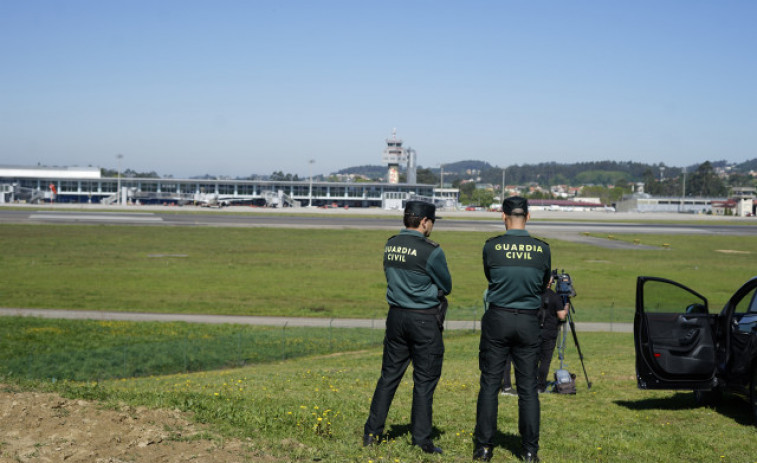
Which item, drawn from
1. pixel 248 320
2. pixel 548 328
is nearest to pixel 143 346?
pixel 248 320

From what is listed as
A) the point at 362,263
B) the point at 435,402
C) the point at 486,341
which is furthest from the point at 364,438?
the point at 362,263

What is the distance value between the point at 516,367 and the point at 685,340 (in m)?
3.35

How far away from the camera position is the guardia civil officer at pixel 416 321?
291 inches

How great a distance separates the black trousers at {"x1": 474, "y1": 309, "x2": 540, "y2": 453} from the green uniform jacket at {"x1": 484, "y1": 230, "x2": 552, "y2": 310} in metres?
0.15

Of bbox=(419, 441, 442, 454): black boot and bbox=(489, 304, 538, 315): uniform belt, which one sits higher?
bbox=(489, 304, 538, 315): uniform belt

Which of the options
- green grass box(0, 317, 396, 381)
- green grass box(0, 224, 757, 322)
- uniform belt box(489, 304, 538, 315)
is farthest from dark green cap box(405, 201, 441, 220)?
green grass box(0, 224, 757, 322)

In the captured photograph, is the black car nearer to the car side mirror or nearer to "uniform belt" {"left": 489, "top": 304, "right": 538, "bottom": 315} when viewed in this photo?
the car side mirror

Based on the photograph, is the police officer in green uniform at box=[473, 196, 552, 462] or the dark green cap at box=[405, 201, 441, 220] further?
the dark green cap at box=[405, 201, 441, 220]

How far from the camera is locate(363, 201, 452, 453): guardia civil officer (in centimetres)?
739

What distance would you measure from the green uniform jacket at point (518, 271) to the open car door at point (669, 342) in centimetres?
269

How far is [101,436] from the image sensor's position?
22.7ft

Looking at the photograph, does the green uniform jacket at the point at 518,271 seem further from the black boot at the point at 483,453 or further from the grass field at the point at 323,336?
the grass field at the point at 323,336

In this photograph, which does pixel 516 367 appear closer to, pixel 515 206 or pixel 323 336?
pixel 515 206

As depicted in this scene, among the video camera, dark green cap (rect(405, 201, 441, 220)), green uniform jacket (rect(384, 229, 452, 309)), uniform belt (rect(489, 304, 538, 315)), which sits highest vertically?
dark green cap (rect(405, 201, 441, 220))
